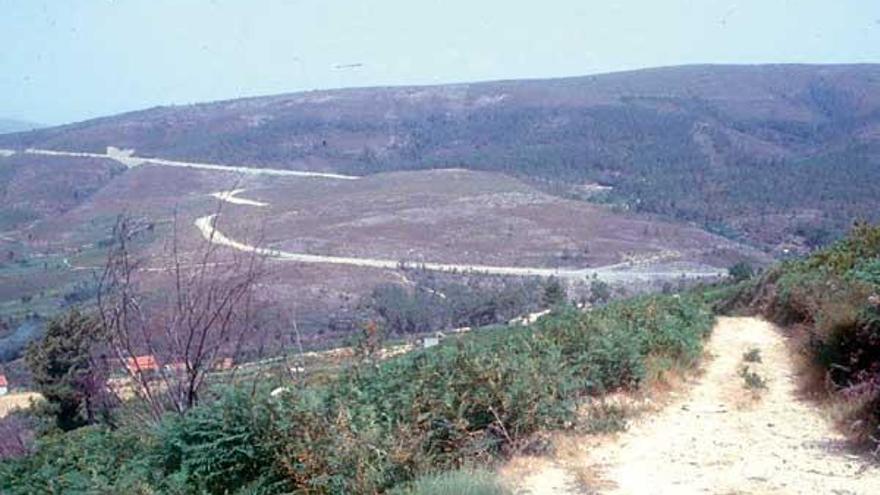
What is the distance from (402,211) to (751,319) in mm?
49355

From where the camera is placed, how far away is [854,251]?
13.4m

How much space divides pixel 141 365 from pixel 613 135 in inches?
4003

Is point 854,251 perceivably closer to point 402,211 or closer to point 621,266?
Result: point 621,266

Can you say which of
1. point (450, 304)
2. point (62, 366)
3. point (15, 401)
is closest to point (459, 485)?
point (62, 366)

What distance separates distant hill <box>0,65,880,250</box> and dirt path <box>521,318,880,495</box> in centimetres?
5716

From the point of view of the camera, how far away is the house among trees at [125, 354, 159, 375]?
8.65 metres

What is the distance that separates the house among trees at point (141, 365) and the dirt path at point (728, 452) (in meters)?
4.09

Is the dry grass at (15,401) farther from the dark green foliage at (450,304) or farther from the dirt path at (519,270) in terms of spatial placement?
the dirt path at (519,270)

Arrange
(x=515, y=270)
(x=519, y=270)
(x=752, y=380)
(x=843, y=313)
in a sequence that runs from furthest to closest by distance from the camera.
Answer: (x=519, y=270) → (x=515, y=270) → (x=752, y=380) → (x=843, y=313)

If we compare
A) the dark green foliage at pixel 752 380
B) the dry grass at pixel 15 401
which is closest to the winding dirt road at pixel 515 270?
the dry grass at pixel 15 401

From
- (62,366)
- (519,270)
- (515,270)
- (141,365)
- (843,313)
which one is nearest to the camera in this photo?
(843,313)

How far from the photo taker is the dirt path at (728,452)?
6.52 m

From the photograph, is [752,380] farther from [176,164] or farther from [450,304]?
[176,164]

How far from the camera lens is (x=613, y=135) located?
108 m
